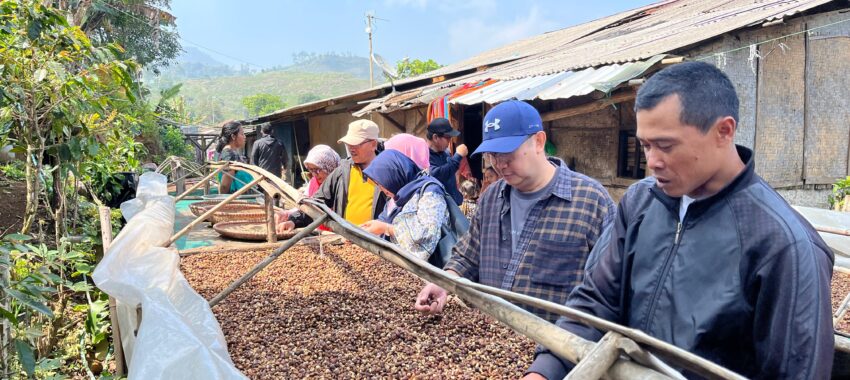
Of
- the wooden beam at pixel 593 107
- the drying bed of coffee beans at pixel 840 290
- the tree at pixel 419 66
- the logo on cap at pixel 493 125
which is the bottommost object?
the drying bed of coffee beans at pixel 840 290

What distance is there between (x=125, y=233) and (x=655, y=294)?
2.35 m

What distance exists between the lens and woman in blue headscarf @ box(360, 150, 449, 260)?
2.54 metres

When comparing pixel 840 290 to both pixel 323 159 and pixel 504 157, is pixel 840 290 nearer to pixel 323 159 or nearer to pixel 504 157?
pixel 504 157

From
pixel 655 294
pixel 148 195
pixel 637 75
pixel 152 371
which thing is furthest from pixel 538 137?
pixel 637 75

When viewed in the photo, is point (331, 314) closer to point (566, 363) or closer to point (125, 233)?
point (125, 233)

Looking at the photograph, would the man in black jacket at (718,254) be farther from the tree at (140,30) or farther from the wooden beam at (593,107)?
the tree at (140,30)

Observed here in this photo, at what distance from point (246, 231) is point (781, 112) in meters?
5.65

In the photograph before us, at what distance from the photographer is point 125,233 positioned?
8.25 feet

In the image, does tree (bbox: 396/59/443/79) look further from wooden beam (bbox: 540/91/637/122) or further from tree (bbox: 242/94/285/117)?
tree (bbox: 242/94/285/117)

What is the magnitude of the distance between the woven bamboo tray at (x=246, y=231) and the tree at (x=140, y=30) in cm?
1621

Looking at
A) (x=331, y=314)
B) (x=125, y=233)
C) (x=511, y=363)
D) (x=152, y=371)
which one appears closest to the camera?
(x=152, y=371)

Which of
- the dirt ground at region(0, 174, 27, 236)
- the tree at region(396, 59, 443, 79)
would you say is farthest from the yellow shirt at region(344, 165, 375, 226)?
the tree at region(396, 59, 443, 79)

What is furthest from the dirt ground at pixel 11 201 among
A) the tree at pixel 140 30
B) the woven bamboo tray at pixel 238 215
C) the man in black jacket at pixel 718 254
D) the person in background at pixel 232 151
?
the tree at pixel 140 30

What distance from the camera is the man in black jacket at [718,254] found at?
→ 2.96 feet
